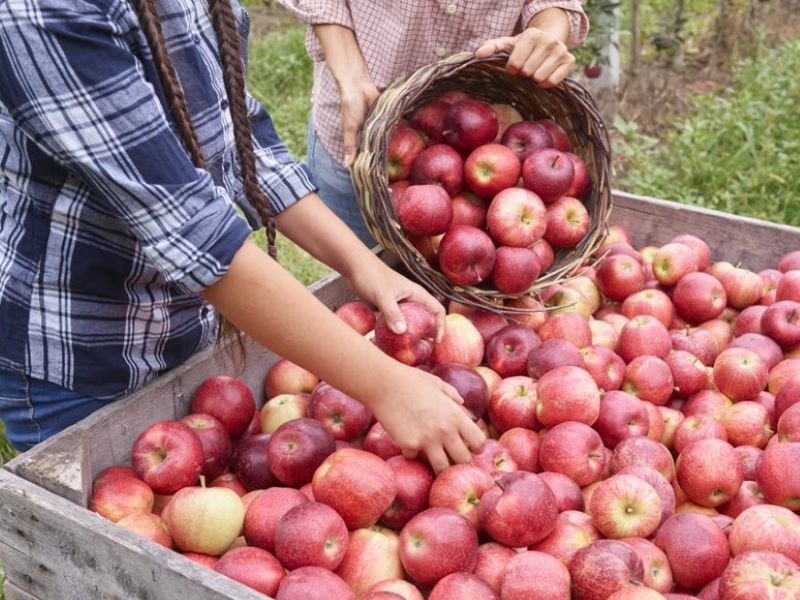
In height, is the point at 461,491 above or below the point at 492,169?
below

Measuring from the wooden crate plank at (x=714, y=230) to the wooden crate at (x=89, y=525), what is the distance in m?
1.33

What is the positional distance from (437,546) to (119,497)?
0.57m

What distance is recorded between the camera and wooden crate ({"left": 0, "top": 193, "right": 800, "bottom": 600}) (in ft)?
4.47

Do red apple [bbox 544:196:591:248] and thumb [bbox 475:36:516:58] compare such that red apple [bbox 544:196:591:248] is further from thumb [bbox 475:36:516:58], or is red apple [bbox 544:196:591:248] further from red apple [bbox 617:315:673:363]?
thumb [bbox 475:36:516:58]

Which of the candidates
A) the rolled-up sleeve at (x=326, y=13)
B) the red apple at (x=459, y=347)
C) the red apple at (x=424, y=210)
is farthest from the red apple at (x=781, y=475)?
the rolled-up sleeve at (x=326, y=13)

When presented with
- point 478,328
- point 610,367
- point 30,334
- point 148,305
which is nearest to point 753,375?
point 610,367

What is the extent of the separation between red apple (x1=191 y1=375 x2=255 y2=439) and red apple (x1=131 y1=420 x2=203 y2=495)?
128mm

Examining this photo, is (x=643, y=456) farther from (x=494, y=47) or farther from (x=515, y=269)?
(x=494, y=47)

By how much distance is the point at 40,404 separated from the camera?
178 cm

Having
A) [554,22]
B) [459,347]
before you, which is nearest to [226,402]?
[459,347]

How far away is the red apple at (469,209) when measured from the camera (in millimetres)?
2303

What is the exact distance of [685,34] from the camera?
679cm

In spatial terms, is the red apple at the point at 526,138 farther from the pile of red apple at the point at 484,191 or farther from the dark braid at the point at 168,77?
the dark braid at the point at 168,77

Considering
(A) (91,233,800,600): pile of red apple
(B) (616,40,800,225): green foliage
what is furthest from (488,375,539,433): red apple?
(B) (616,40,800,225): green foliage
